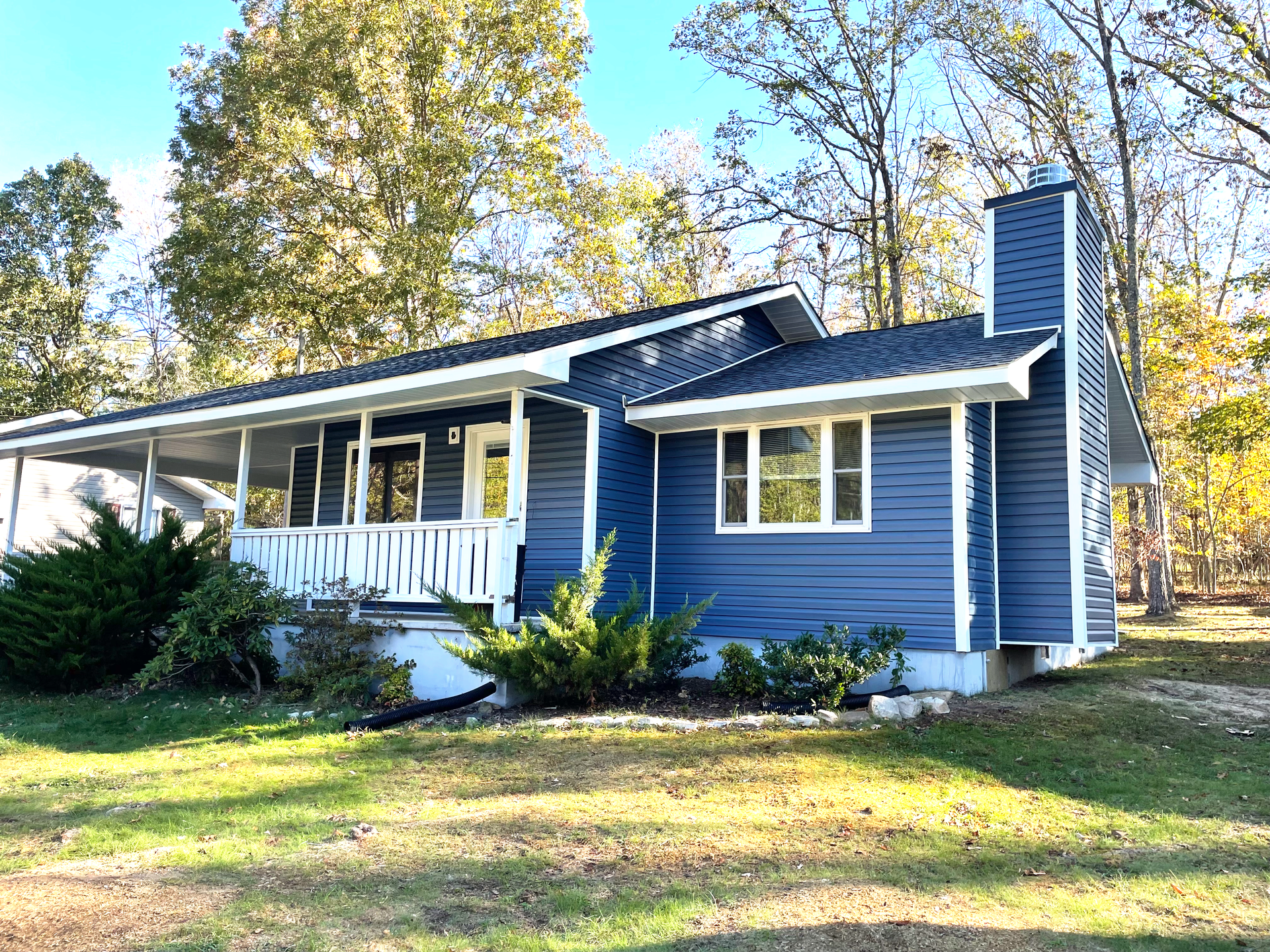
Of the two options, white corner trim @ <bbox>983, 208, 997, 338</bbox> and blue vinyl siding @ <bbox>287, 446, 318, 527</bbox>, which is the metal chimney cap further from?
blue vinyl siding @ <bbox>287, 446, 318, 527</bbox>

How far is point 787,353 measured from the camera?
12203mm

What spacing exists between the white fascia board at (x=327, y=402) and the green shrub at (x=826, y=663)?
3.34 m

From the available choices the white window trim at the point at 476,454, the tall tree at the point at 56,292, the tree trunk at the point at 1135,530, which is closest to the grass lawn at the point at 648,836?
the white window trim at the point at 476,454

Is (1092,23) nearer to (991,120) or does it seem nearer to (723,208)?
(991,120)

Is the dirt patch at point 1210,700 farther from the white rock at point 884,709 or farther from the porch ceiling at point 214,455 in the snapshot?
the porch ceiling at point 214,455

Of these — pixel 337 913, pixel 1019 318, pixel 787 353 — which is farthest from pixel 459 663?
pixel 1019 318

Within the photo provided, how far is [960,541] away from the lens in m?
8.50

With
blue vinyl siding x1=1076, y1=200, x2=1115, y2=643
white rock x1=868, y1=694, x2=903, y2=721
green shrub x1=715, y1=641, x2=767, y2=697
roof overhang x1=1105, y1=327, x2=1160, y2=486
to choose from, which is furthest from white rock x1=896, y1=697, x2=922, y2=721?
roof overhang x1=1105, y1=327, x2=1160, y2=486

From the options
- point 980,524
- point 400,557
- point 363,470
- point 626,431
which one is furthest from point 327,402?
point 980,524

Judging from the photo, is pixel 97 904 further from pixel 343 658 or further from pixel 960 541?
pixel 960 541

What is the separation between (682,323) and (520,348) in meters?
2.65

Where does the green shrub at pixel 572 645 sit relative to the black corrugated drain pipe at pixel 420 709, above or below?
above

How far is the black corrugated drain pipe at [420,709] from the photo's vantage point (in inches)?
303

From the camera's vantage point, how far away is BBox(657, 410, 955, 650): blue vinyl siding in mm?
8703
